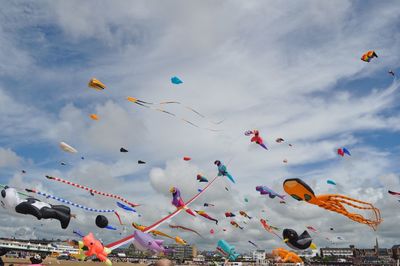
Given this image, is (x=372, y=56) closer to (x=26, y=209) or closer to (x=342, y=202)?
(x=342, y=202)

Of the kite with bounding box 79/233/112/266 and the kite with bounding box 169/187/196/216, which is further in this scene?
the kite with bounding box 169/187/196/216

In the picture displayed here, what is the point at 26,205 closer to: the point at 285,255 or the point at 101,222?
the point at 101,222

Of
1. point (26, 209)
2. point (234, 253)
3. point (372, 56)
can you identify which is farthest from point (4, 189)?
point (372, 56)

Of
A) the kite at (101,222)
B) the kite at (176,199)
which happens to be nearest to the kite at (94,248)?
the kite at (101,222)

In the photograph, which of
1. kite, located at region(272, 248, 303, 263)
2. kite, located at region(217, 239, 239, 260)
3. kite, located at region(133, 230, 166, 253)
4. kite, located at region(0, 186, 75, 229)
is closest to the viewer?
kite, located at region(0, 186, 75, 229)

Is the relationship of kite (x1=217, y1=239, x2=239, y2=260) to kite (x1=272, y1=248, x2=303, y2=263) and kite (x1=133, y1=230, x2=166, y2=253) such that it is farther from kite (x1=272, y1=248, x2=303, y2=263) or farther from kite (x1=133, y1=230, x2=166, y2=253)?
kite (x1=133, y1=230, x2=166, y2=253)

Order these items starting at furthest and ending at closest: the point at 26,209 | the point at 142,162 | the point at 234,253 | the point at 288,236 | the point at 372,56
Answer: the point at 142,162, the point at 234,253, the point at 372,56, the point at 288,236, the point at 26,209

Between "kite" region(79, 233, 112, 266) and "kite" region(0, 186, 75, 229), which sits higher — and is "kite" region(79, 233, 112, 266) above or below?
below

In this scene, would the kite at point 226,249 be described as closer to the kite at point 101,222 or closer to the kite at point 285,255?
the kite at point 285,255

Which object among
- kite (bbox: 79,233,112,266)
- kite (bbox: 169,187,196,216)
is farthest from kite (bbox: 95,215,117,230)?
kite (bbox: 169,187,196,216)

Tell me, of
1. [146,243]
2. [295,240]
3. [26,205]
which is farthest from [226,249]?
[26,205]

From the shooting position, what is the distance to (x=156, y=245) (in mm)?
15977

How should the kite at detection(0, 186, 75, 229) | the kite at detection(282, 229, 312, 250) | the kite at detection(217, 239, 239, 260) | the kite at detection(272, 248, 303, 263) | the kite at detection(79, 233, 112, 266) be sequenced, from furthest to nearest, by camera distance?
the kite at detection(217, 239, 239, 260) → the kite at detection(272, 248, 303, 263) → the kite at detection(282, 229, 312, 250) → the kite at detection(79, 233, 112, 266) → the kite at detection(0, 186, 75, 229)

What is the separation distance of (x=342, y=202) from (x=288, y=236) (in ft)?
15.5
